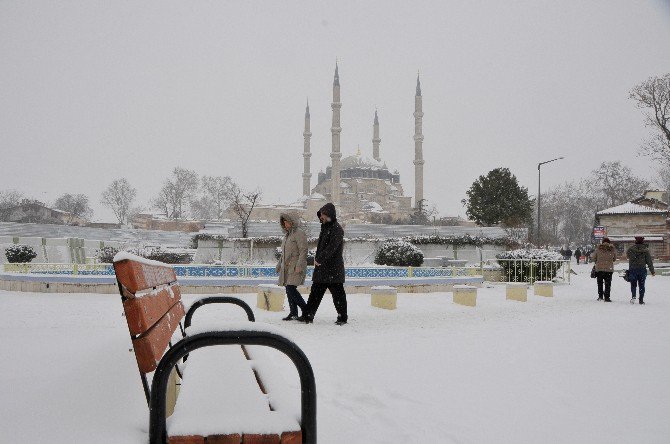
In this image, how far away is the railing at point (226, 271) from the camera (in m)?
12.8

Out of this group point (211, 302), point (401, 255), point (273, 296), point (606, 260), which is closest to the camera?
point (211, 302)

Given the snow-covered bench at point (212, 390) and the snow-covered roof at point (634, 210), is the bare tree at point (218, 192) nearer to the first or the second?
the snow-covered roof at point (634, 210)

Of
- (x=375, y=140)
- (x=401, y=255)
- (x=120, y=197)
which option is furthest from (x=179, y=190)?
(x=401, y=255)

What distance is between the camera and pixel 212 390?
1750 mm

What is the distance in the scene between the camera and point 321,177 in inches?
3792

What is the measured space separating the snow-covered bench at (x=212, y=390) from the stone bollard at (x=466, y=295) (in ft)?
29.5

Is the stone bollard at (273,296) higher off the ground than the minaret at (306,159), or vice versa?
the minaret at (306,159)

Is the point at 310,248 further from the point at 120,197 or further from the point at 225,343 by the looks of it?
the point at 120,197

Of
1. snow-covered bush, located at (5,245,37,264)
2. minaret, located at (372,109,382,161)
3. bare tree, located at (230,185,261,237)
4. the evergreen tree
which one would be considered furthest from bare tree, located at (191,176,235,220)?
snow-covered bush, located at (5,245,37,264)

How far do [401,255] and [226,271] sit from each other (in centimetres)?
589

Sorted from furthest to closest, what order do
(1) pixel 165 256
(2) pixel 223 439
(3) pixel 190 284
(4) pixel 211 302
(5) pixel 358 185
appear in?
(5) pixel 358 185
(1) pixel 165 256
(3) pixel 190 284
(4) pixel 211 302
(2) pixel 223 439

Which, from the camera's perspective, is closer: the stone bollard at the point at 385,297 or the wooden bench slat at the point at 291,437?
the wooden bench slat at the point at 291,437

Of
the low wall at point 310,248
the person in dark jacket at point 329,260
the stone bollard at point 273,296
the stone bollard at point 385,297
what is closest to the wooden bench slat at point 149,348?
the person in dark jacket at point 329,260

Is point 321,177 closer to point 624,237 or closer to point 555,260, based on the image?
point 624,237
